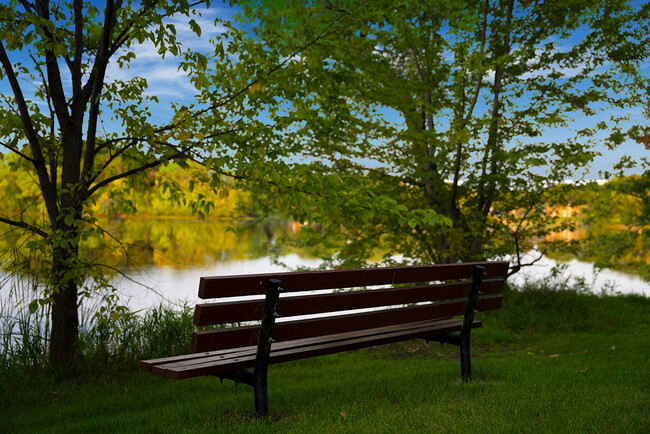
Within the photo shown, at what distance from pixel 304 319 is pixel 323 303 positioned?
19 cm

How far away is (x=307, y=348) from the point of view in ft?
13.0

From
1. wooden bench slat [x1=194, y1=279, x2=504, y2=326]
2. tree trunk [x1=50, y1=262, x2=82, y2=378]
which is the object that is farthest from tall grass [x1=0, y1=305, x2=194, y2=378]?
wooden bench slat [x1=194, y1=279, x2=504, y2=326]

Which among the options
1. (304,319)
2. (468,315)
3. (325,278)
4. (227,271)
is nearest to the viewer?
(325,278)

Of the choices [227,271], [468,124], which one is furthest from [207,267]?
[468,124]

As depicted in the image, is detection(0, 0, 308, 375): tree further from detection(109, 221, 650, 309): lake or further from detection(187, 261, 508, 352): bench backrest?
detection(109, 221, 650, 309): lake

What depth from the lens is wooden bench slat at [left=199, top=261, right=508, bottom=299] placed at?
3.30m

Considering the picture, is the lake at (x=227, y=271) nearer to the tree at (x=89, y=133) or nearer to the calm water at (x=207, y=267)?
the calm water at (x=207, y=267)

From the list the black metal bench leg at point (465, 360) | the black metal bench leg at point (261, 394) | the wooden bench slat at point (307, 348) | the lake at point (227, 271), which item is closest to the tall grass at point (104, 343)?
the wooden bench slat at point (307, 348)

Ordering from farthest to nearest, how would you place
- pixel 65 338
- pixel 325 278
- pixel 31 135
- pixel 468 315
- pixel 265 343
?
pixel 65 338, pixel 31 135, pixel 468 315, pixel 325 278, pixel 265 343

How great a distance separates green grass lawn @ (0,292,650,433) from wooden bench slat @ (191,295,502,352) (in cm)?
52

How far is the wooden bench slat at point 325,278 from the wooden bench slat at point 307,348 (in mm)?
462

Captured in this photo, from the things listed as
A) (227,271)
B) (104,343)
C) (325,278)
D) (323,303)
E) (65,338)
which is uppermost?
(325,278)

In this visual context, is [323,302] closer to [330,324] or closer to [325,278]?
[325,278]

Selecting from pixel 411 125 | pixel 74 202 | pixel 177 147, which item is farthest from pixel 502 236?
pixel 74 202
